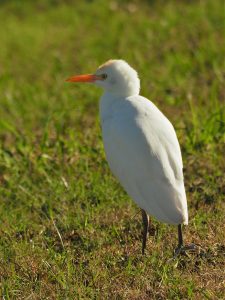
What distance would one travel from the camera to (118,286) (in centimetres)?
403

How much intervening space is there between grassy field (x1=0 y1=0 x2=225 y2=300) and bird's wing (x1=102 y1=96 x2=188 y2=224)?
33 cm

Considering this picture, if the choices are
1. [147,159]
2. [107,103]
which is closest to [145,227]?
[147,159]

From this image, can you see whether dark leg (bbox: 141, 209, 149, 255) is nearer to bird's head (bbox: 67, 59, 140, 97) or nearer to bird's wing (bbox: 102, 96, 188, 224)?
bird's wing (bbox: 102, 96, 188, 224)

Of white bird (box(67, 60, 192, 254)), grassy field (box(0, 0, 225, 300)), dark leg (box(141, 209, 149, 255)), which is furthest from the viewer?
dark leg (box(141, 209, 149, 255))

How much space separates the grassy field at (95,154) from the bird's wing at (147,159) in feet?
1.09

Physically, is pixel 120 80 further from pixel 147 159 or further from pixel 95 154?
pixel 95 154

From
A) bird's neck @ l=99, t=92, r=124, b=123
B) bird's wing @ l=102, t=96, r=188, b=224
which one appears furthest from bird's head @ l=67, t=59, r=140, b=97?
bird's wing @ l=102, t=96, r=188, b=224

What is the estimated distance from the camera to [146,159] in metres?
4.17

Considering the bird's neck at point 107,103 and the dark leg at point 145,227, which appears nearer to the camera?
the dark leg at point 145,227

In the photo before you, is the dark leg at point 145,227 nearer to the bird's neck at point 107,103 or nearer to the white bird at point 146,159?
the white bird at point 146,159

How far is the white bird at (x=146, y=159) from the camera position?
4059 mm

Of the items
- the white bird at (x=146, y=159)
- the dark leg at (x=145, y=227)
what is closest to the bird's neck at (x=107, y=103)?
the white bird at (x=146, y=159)

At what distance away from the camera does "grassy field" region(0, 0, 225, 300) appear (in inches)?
164

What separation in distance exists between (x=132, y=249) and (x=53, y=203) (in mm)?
913
